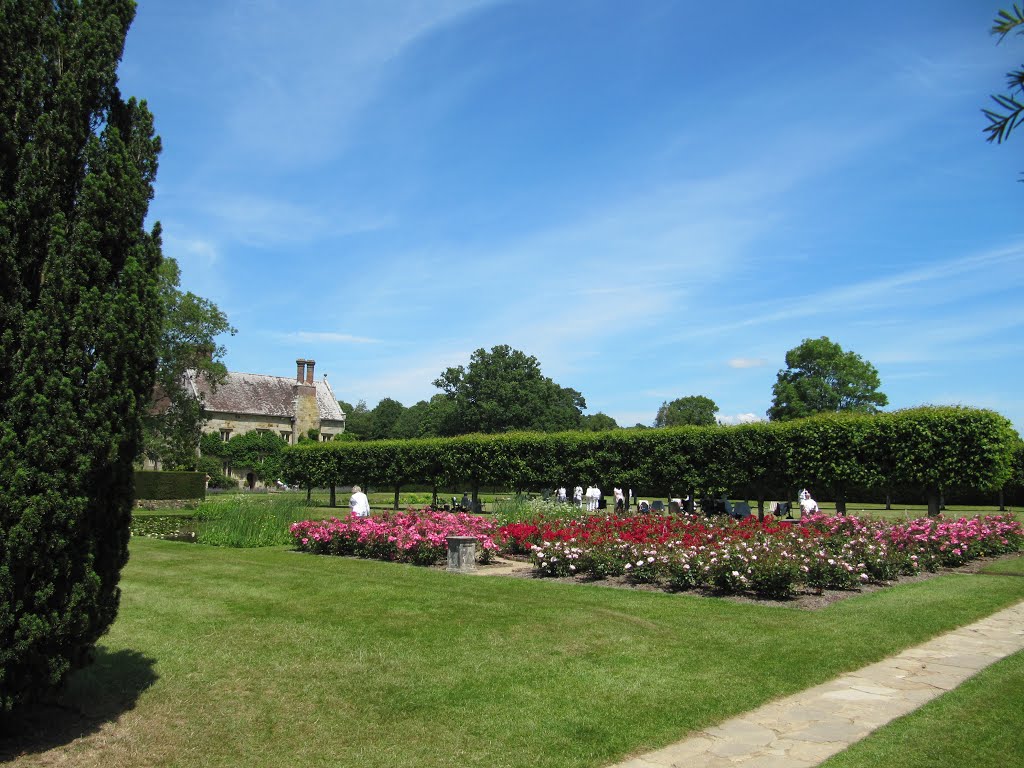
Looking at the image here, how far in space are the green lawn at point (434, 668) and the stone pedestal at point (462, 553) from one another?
221cm

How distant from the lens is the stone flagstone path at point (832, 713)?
454 cm

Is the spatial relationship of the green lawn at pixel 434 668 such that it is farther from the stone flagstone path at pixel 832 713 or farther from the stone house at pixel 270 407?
the stone house at pixel 270 407

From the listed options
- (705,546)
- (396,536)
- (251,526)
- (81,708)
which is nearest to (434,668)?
(81,708)

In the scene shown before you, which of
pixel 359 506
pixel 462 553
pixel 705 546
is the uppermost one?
pixel 359 506

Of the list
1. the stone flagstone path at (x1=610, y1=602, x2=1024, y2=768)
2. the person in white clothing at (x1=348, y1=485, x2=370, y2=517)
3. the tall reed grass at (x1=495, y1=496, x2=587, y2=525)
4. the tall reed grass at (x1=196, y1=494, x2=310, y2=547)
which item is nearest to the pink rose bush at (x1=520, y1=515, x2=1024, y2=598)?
the tall reed grass at (x1=495, y1=496, x2=587, y2=525)

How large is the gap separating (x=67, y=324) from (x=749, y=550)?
927 centimetres

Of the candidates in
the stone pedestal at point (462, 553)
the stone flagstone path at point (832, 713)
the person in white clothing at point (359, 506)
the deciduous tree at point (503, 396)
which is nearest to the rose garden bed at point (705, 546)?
the person in white clothing at point (359, 506)

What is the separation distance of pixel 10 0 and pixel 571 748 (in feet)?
19.3

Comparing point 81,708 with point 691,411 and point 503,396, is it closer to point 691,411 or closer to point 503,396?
point 503,396

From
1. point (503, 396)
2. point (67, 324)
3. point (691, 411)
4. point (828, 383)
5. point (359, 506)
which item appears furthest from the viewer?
point (691, 411)

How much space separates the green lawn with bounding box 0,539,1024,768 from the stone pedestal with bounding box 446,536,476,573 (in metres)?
2.21

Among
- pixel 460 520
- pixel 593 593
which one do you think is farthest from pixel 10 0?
pixel 460 520

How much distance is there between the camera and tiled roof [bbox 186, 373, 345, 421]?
6494 centimetres

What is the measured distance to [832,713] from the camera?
17.7 ft
